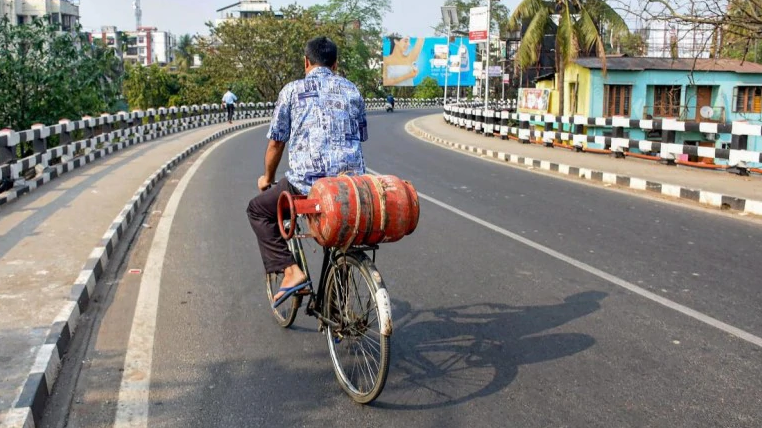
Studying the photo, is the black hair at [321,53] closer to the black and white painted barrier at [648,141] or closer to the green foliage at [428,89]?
the black and white painted barrier at [648,141]

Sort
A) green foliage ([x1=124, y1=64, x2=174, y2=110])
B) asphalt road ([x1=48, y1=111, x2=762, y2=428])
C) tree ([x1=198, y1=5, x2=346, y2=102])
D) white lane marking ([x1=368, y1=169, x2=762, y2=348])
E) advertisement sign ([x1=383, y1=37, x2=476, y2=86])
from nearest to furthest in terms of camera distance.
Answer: asphalt road ([x1=48, y1=111, x2=762, y2=428]) → white lane marking ([x1=368, y1=169, x2=762, y2=348]) → green foliage ([x1=124, y1=64, x2=174, y2=110]) → tree ([x1=198, y1=5, x2=346, y2=102]) → advertisement sign ([x1=383, y1=37, x2=476, y2=86])

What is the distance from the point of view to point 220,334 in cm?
543

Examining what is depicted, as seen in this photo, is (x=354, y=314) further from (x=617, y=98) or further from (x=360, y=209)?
(x=617, y=98)

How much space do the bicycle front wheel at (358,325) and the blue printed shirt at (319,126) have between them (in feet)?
1.80

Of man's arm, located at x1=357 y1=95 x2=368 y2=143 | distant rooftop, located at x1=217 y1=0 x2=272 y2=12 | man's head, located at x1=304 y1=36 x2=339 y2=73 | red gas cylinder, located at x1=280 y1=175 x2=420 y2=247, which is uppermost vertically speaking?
distant rooftop, located at x1=217 y1=0 x2=272 y2=12

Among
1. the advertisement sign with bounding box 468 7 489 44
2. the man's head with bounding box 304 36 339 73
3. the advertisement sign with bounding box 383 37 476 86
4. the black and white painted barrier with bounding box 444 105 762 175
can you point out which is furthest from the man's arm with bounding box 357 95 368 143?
the advertisement sign with bounding box 383 37 476 86

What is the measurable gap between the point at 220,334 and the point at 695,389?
2.93 meters

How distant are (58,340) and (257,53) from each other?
5363 centimetres

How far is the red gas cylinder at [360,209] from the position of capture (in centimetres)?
402

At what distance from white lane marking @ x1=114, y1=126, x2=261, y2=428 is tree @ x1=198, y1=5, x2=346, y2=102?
4903 cm

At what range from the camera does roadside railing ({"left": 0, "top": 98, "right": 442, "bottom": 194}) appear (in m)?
12.1

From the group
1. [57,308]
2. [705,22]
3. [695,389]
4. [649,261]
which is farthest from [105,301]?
[705,22]

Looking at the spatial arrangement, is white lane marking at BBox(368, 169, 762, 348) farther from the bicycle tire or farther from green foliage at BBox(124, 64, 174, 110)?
green foliage at BBox(124, 64, 174, 110)

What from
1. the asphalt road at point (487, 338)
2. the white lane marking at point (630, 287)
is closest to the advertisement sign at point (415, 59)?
the white lane marking at point (630, 287)
